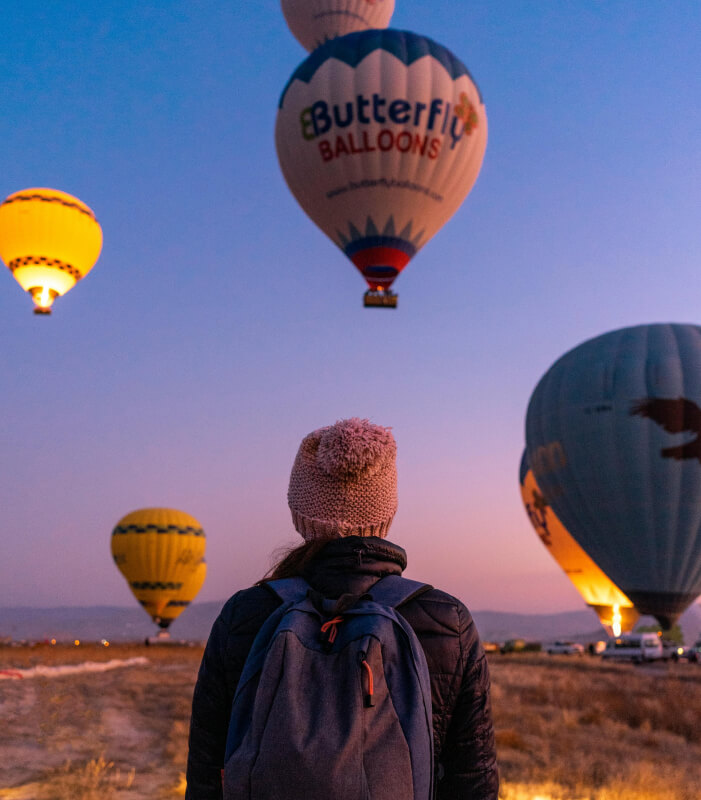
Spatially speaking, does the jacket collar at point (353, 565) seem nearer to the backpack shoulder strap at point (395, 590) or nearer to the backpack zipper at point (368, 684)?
the backpack shoulder strap at point (395, 590)

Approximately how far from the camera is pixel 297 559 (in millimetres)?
2070

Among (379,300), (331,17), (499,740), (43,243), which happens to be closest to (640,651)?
(379,300)

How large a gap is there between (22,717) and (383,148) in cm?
1613

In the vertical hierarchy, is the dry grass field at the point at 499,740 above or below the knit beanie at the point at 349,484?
below

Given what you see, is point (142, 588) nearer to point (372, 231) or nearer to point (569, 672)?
point (569, 672)

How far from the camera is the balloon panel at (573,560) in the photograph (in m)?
33.1

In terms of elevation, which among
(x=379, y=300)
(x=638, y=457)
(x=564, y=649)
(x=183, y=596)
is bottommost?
(x=564, y=649)

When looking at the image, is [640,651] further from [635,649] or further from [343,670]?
[343,670]

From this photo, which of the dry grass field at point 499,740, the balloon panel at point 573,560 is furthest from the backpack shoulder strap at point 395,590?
the balloon panel at point 573,560

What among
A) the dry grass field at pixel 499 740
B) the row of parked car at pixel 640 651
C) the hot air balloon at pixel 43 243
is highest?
the hot air balloon at pixel 43 243

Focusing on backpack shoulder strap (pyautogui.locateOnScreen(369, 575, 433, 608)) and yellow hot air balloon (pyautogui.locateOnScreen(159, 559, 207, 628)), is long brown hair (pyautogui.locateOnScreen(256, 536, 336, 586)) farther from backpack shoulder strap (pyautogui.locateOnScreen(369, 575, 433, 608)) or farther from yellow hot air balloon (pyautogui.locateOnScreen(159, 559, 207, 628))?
yellow hot air balloon (pyautogui.locateOnScreen(159, 559, 207, 628))

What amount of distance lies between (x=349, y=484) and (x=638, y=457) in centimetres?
2203

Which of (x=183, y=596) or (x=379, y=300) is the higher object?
(x=379, y=300)

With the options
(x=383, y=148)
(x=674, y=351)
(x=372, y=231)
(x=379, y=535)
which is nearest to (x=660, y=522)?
(x=674, y=351)
